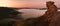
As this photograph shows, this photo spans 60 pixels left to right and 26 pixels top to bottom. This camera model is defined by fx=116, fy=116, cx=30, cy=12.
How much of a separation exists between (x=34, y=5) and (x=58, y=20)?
11.8 inches

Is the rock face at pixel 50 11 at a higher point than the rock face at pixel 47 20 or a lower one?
higher

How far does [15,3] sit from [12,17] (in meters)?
0.16

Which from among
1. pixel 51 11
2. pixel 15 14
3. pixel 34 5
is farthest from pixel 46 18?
pixel 15 14

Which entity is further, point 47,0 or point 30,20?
point 47,0

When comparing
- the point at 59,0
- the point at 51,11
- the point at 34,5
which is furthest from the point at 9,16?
the point at 59,0

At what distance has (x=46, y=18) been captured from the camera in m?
1.11

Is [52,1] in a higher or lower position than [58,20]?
higher

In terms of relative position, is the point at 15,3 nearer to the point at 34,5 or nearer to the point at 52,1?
the point at 34,5

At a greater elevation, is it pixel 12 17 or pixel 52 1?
pixel 52 1

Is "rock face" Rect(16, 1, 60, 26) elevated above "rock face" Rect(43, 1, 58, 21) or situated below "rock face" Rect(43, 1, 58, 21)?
below

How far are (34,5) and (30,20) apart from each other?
20cm

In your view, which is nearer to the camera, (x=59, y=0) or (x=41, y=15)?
(x=41, y=15)

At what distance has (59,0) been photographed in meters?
1.28

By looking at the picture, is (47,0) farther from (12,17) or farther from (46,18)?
(12,17)
